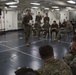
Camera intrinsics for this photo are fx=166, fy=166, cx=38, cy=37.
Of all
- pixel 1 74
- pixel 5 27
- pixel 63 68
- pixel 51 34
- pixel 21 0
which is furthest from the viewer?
pixel 5 27

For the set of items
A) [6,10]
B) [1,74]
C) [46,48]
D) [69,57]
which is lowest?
[1,74]

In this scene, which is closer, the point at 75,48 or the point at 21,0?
the point at 75,48

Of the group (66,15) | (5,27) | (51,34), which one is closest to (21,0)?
(51,34)

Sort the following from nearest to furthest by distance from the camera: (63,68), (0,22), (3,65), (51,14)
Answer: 1. (63,68)
2. (3,65)
3. (0,22)
4. (51,14)

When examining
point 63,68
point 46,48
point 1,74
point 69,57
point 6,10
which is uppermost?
point 6,10

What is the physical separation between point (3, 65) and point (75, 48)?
2723mm

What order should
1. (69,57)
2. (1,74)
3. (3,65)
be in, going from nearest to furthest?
1. (69,57)
2. (1,74)
3. (3,65)

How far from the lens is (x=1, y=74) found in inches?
198

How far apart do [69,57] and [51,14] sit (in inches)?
606

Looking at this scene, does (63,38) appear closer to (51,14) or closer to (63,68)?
(51,14)

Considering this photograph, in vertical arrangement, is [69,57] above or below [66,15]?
below

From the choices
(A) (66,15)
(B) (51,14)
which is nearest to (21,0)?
(B) (51,14)

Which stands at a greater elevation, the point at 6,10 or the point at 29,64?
the point at 6,10

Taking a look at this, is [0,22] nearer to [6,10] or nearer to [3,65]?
[6,10]
